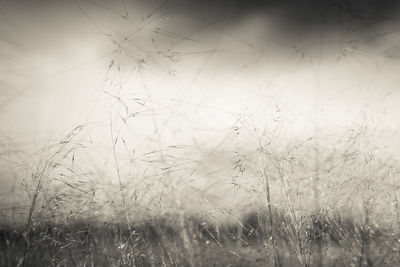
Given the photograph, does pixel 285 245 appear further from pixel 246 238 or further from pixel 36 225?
pixel 36 225

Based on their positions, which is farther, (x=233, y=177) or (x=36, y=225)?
(x=233, y=177)

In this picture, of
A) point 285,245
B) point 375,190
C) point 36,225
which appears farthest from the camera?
point 375,190

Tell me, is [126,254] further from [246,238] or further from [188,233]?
[246,238]

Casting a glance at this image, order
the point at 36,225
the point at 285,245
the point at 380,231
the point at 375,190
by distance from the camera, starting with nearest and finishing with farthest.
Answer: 1. the point at 36,225
2. the point at 285,245
3. the point at 380,231
4. the point at 375,190

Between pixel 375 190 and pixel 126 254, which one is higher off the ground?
pixel 375 190

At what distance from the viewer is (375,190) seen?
3.00 m

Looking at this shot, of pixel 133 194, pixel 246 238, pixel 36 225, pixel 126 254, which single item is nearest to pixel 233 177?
pixel 246 238

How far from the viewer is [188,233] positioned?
8.85 ft

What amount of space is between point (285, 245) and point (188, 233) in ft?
2.35

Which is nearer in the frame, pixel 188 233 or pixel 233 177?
pixel 188 233

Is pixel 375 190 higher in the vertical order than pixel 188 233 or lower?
higher

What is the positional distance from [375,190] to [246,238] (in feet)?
3.91

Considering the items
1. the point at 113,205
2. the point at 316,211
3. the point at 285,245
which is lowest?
the point at 285,245

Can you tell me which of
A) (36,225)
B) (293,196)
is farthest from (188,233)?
(36,225)
